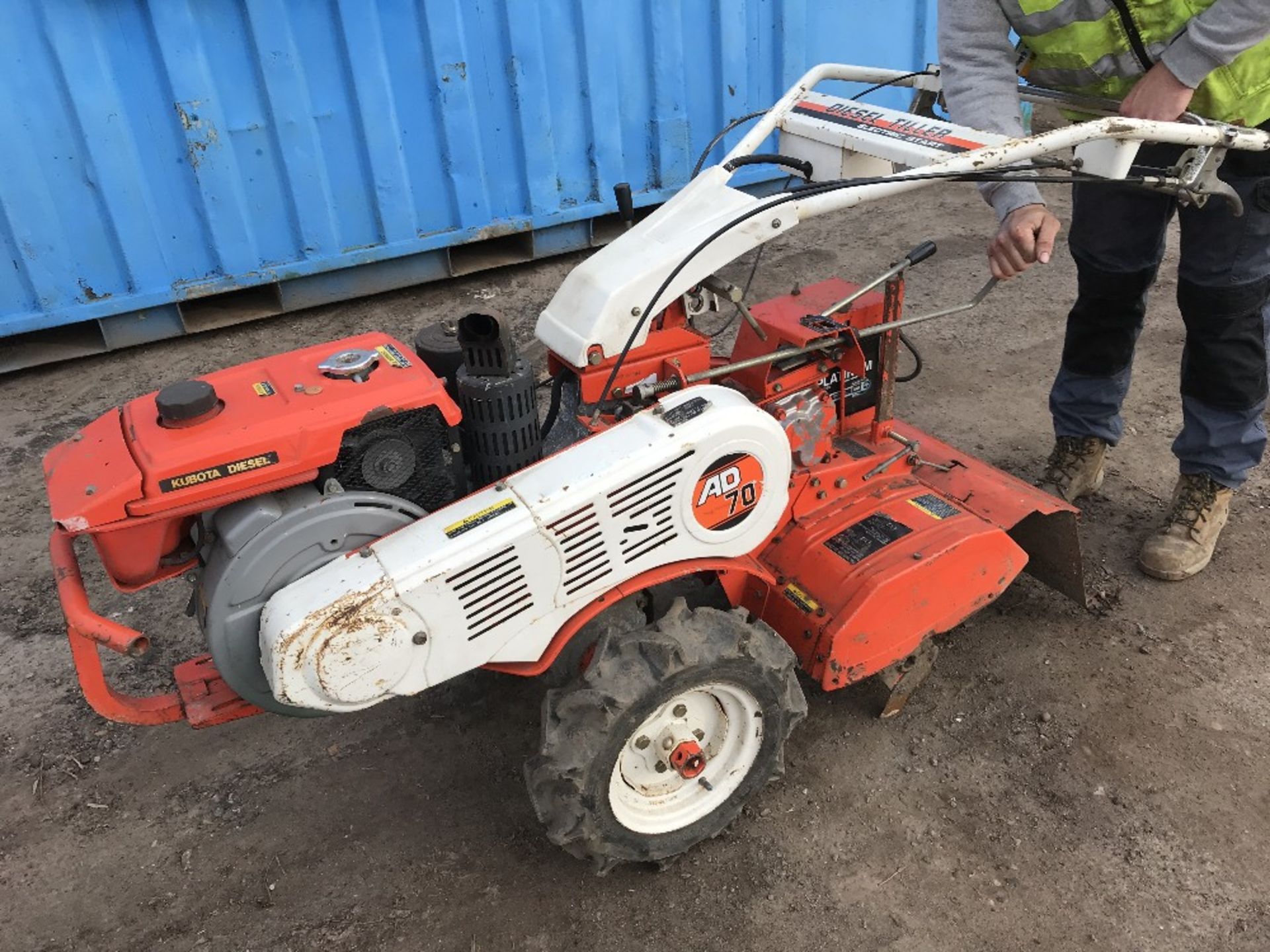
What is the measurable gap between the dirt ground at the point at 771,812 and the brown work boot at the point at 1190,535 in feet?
0.20

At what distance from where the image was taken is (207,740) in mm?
2926

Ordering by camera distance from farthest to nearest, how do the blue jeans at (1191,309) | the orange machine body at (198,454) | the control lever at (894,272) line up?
the blue jeans at (1191,309) < the control lever at (894,272) < the orange machine body at (198,454)

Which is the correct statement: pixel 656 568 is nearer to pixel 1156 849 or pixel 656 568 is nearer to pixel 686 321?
pixel 686 321

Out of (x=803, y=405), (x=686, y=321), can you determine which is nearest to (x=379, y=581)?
(x=686, y=321)

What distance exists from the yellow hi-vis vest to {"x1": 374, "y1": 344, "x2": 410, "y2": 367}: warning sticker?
1740mm

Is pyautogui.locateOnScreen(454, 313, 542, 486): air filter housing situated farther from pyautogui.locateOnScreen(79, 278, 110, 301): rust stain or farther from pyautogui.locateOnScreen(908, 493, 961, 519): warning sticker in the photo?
pyautogui.locateOnScreen(79, 278, 110, 301): rust stain

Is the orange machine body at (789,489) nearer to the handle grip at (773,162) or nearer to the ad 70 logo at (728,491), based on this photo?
the ad 70 logo at (728,491)

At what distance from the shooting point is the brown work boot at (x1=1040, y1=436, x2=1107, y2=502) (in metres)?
3.59

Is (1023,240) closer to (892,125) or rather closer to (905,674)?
(892,125)

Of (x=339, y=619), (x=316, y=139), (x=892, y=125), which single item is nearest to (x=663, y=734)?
(x=339, y=619)

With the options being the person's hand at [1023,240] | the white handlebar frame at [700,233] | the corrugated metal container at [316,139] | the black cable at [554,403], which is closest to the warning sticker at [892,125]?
the white handlebar frame at [700,233]

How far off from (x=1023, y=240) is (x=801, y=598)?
101 cm

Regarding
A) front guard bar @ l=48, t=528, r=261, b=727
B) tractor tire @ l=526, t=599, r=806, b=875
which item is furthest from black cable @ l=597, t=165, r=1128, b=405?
front guard bar @ l=48, t=528, r=261, b=727

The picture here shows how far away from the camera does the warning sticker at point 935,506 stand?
273 centimetres
